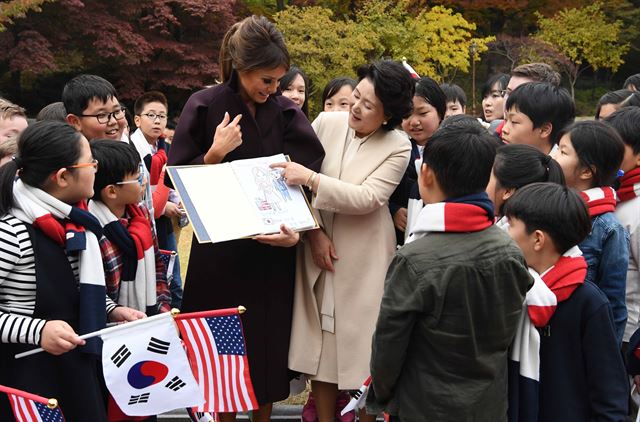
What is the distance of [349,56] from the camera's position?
706 inches

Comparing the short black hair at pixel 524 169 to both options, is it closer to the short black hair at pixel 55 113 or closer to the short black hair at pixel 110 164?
the short black hair at pixel 110 164

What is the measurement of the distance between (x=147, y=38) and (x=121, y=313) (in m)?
16.1

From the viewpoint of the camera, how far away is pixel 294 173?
2.97m

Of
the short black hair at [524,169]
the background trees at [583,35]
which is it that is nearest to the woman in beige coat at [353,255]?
the short black hair at [524,169]

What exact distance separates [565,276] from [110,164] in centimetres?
187

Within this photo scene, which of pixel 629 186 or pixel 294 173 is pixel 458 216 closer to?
pixel 294 173

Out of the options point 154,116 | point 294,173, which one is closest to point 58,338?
point 294,173

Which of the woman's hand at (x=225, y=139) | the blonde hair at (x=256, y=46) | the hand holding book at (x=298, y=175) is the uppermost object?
the blonde hair at (x=256, y=46)

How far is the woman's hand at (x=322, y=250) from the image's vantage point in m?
3.13

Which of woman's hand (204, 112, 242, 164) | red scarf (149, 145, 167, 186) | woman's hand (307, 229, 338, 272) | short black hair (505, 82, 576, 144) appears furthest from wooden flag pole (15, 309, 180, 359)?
red scarf (149, 145, 167, 186)

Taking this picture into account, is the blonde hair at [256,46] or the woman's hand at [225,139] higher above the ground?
the blonde hair at [256,46]

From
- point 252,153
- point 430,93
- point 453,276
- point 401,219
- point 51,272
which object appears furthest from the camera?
point 430,93

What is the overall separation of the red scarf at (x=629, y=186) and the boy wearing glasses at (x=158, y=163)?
2.74 m

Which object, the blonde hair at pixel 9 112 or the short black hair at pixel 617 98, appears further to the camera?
the short black hair at pixel 617 98
